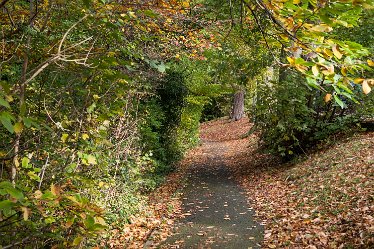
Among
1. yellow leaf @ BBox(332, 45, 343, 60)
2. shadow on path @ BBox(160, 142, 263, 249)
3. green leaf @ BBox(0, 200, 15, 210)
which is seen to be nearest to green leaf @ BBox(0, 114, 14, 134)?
green leaf @ BBox(0, 200, 15, 210)

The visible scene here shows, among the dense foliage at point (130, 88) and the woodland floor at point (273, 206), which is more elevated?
the dense foliage at point (130, 88)

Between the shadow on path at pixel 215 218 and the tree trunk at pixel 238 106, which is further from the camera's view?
the tree trunk at pixel 238 106

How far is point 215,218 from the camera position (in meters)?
8.12

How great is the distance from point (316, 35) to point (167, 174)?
11291 mm

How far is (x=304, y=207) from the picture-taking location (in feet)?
24.2

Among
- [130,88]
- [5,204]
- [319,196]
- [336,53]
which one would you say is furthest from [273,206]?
[5,204]

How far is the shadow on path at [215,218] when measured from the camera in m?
6.60

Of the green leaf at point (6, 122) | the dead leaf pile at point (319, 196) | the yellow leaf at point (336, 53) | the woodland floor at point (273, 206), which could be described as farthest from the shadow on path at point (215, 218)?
the green leaf at point (6, 122)

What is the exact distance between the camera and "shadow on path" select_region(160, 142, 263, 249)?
660 cm

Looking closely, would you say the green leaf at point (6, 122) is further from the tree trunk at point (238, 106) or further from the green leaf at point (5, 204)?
the tree trunk at point (238, 106)

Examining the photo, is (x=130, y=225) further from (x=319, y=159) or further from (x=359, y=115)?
(x=359, y=115)

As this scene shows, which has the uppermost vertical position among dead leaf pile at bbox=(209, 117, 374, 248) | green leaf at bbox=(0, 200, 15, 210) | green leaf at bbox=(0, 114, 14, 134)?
green leaf at bbox=(0, 114, 14, 134)

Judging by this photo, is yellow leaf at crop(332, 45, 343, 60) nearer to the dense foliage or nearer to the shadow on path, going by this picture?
the dense foliage

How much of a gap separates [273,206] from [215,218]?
1376mm
